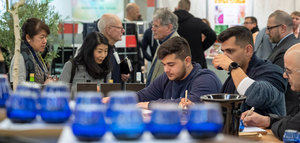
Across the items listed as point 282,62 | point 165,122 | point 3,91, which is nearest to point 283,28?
point 282,62

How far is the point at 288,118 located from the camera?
2553 mm

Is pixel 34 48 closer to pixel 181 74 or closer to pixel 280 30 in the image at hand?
pixel 181 74


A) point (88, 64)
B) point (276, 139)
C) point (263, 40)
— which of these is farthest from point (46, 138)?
point (263, 40)

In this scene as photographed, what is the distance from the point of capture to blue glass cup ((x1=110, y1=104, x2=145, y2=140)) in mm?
1406

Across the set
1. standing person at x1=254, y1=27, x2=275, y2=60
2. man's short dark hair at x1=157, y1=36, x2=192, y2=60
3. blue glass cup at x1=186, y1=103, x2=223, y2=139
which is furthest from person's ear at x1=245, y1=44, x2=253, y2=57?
standing person at x1=254, y1=27, x2=275, y2=60

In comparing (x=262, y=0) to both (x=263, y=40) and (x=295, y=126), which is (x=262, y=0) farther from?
(x=295, y=126)

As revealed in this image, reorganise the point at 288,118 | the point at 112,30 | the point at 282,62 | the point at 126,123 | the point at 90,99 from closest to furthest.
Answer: the point at 126,123 → the point at 90,99 → the point at 288,118 → the point at 282,62 → the point at 112,30

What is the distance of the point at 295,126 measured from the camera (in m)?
2.42

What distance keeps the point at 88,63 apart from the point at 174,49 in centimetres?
105

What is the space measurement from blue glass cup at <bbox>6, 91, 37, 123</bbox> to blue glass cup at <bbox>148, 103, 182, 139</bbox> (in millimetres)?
478

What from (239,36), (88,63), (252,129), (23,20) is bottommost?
(252,129)

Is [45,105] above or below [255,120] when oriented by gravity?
above

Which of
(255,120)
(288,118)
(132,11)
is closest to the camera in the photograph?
(288,118)

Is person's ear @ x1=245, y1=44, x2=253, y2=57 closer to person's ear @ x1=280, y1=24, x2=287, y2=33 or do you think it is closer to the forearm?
the forearm
